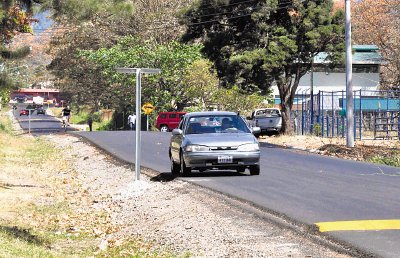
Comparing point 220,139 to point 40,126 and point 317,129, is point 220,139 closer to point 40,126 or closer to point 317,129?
point 317,129

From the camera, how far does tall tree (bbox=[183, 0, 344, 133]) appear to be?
51531 mm

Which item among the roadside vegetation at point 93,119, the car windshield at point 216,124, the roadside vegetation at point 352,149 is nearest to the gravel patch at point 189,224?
the car windshield at point 216,124

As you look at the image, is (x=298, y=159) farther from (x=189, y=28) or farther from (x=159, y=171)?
(x=189, y=28)

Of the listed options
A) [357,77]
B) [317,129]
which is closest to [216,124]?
[317,129]

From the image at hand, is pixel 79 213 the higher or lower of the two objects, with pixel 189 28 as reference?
lower

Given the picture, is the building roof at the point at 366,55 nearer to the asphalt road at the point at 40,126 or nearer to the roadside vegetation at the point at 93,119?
the roadside vegetation at the point at 93,119

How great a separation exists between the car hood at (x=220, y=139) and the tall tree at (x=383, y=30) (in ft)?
169

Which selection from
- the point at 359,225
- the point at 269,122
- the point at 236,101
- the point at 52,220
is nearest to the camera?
the point at 359,225

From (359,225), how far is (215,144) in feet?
31.0

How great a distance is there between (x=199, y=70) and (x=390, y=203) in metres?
58.0

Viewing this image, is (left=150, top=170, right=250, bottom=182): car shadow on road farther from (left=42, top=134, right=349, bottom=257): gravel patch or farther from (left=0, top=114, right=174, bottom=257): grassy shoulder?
(left=0, top=114, right=174, bottom=257): grassy shoulder

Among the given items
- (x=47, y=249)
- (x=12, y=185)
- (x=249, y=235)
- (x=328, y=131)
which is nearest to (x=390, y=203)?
(x=249, y=235)

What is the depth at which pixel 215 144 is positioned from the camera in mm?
22578

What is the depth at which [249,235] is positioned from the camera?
13266 millimetres
